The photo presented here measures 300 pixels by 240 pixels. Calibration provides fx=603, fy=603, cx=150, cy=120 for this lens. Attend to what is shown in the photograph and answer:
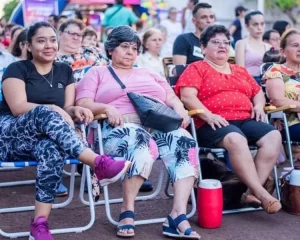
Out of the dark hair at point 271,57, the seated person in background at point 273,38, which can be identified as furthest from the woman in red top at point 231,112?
the seated person in background at point 273,38

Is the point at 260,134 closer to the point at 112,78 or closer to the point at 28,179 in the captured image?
the point at 112,78

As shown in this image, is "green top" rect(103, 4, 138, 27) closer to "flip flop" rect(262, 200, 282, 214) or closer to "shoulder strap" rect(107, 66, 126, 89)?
"shoulder strap" rect(107, 66, 126, 89)

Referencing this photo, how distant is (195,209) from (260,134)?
776mm

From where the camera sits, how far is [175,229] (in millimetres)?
4047

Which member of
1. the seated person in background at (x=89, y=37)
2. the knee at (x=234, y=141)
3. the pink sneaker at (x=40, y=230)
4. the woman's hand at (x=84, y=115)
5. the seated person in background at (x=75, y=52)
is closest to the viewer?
the pink sneaker at (x=40, y=230)

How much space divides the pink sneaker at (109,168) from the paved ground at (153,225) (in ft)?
1.59

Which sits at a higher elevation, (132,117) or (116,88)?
(116,88)

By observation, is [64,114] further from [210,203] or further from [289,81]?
[289,81]

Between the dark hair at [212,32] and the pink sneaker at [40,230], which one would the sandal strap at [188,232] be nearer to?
the pink sneaker at [40,230]

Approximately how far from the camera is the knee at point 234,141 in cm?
441

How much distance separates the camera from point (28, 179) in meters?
5.74

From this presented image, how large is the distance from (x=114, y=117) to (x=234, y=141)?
91cm

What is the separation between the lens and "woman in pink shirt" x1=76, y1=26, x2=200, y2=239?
161 inches

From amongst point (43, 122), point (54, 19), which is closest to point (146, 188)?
point (43, 122)
